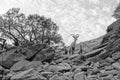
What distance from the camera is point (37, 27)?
108 feet

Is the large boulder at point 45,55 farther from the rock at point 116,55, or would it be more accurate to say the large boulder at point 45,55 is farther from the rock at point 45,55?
the rock at point 116,55

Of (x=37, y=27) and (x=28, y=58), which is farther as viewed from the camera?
(x=37, y=27)

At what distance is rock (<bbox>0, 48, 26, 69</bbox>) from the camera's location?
16.2m

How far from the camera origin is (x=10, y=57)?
16734 millimetres

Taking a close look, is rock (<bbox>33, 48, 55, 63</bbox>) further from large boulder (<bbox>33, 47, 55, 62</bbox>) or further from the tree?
the tree

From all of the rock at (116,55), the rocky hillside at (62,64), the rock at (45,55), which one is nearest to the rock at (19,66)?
the rocky hillside at (62,64)

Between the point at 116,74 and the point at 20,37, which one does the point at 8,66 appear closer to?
the point at 116,74

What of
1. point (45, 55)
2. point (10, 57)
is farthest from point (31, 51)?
point (10, 57)

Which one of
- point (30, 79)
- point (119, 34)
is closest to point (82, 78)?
point (30, 79)

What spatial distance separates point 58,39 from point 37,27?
15.7ft

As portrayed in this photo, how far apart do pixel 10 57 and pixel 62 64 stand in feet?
19.6

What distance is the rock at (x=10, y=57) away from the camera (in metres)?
16.2

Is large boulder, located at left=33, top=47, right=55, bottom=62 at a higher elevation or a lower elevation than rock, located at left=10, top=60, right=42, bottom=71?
higher

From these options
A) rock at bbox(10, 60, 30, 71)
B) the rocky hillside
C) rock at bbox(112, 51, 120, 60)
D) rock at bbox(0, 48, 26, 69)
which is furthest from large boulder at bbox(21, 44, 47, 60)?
rock at bbox(112, 51, 120, 60)
